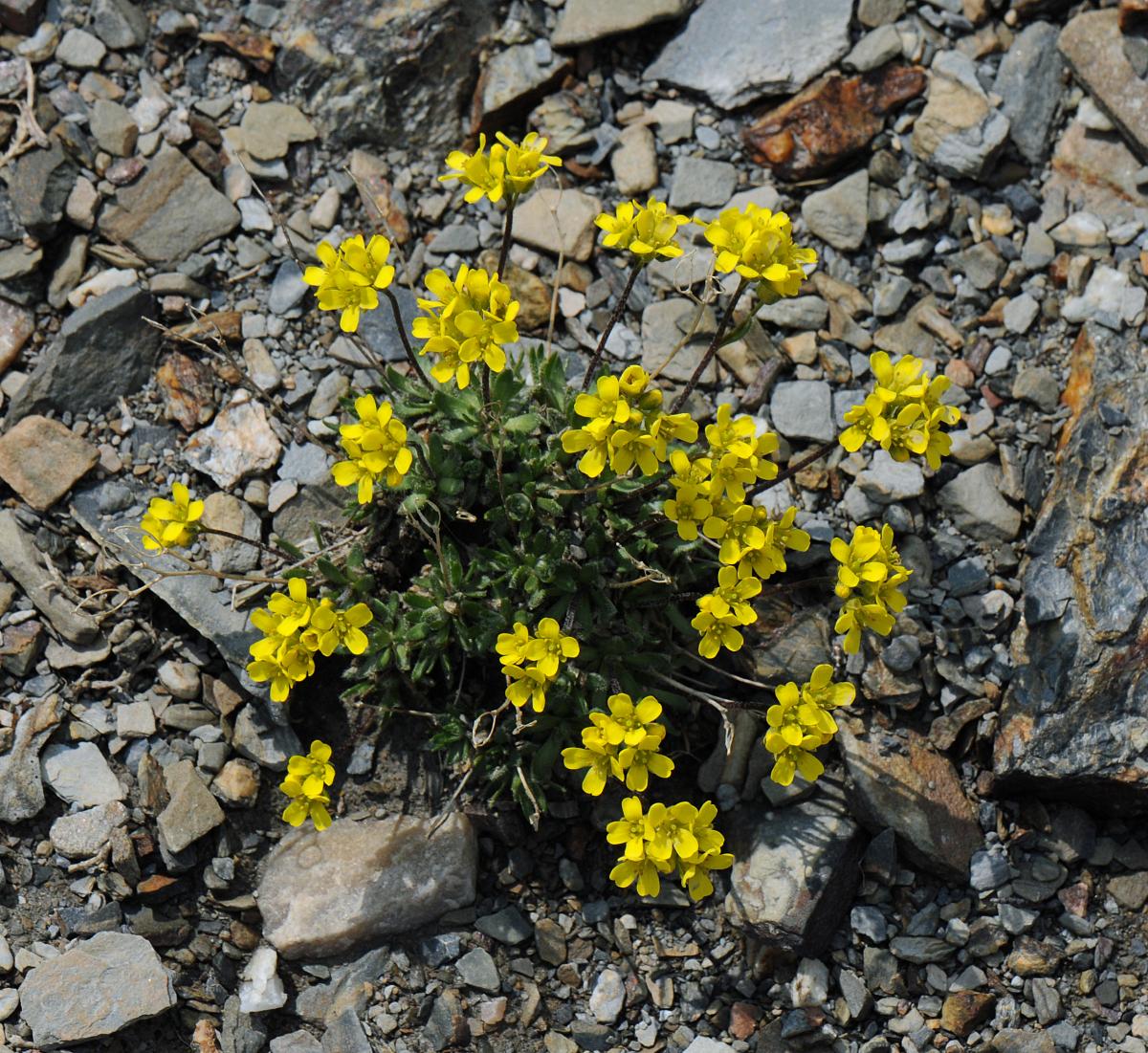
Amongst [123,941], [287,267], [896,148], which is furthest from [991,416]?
[123,941]

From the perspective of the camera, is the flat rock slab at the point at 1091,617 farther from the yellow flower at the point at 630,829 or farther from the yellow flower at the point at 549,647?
the yellow flower at the point at 549,647

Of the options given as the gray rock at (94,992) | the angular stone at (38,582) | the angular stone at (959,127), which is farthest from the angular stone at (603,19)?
the gray rock at (94,992)

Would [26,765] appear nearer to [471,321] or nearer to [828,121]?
[471,321]

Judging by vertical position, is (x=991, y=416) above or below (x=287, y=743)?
above

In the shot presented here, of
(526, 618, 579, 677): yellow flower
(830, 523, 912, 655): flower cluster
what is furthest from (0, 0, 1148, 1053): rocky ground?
(526, 618, 579, 677): yellow flower

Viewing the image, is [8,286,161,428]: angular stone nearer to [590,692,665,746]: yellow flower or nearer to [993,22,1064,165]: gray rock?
[590,692,665,746]: yellow flower

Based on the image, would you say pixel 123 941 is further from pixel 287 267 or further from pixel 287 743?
pixel 287 267

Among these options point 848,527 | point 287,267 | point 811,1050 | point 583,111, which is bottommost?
point 811,1050
